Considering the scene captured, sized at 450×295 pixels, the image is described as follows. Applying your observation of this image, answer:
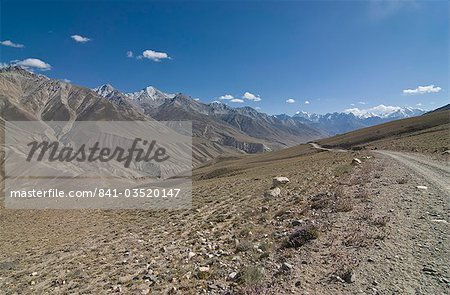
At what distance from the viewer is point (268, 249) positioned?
12.6m

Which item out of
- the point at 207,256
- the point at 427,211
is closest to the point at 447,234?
the point at 427,211

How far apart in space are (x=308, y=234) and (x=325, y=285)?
3.69 meters

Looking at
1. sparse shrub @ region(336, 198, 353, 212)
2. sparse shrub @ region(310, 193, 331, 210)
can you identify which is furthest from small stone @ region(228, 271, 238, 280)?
sparse shrub @ region(310, 193, 331, 210)

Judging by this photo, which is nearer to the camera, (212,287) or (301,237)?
(212,287)

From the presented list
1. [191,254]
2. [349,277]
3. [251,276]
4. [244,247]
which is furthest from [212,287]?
[349,277]

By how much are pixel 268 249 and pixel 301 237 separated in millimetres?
1506

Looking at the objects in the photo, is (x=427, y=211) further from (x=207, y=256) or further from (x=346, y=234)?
(x=207, y=256)

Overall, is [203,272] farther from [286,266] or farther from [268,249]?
[286,266]

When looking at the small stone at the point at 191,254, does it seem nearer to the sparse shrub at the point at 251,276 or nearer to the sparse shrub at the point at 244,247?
the sparse shrub at the point at 244,247

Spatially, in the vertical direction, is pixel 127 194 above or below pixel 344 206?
below

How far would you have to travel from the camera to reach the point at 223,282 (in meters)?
10.4

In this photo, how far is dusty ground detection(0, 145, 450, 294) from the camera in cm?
941

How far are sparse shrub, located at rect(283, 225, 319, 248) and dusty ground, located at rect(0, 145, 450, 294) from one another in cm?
18

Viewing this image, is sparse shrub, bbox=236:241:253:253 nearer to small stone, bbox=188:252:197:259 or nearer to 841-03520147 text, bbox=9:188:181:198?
small stone, bbox=188:252:197:259
